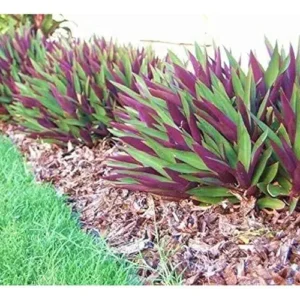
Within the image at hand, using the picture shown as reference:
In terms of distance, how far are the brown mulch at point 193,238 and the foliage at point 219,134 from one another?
0.04 meters

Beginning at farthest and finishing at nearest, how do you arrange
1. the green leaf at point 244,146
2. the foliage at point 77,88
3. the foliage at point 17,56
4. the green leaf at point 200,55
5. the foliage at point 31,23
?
1. the foliage at point 17,56
2. the foliage at point 31,23
3. the foliage at point 77,88
4. the green leaf at point 200,55
5. the green leaf at point 244,146

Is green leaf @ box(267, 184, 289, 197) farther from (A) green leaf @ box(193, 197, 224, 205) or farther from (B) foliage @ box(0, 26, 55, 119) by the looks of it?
(B) foliage @ box(0, 26, 55, 119)

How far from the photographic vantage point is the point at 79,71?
158 cm

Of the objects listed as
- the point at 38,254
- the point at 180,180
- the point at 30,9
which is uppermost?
the point at 30,9

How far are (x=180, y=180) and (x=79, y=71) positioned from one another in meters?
0.55

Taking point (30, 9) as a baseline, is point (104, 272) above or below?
below

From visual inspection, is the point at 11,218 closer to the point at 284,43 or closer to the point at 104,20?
the point at 104,20

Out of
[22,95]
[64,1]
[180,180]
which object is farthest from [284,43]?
[22,95]

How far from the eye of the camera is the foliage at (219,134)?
111cm

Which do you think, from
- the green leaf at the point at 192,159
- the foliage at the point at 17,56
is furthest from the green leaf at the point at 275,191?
the foliage at the point at 17,56

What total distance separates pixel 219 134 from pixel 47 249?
0.41 metres

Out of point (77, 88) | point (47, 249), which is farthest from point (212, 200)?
point (77, 88)

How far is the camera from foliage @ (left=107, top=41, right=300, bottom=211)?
1.11 m

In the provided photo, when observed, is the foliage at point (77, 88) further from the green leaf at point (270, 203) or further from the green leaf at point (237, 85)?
the green leaf at point (270, 203)
